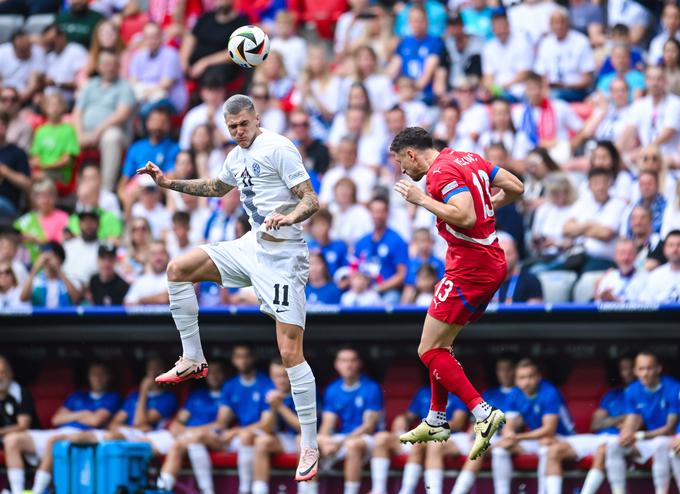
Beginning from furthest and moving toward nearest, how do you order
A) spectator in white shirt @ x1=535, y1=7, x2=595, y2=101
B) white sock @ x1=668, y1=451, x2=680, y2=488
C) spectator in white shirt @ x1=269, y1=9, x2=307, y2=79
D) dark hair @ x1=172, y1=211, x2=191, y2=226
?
spectator in white shirt @ x1=269, y1=9, x2=307, y2=79, spectator in white shirt @ x1=535, y1=7, x2=595, y2=101, dark hair @ x1=172, y1=211, x2=191, y2=226, white sock @ x1=668, y1=451, x2=680, y2=488

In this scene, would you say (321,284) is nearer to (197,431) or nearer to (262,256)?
(197,431)

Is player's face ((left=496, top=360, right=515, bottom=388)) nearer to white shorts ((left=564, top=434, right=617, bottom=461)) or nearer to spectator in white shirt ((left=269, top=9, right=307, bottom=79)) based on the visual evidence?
white shorts ((left=564, top=434, right=617, bottom=461))

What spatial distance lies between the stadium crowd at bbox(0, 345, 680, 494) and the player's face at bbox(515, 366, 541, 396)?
0.01m

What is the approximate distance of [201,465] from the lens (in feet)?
49.0

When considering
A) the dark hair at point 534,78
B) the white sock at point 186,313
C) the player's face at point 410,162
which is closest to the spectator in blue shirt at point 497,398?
the dark hair at point 534,78

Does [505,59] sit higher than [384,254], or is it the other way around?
[505,59]

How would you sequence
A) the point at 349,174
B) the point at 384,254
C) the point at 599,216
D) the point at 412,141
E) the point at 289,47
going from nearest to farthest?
the point at 412,141
the point at 599,216
the point at 384,254
the point at 349,174
the point at 289,47

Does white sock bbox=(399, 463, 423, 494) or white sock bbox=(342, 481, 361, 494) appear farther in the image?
white sock bbox=(342, 481, 361, 494)

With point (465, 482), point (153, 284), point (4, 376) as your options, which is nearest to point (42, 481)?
point (4, 376)

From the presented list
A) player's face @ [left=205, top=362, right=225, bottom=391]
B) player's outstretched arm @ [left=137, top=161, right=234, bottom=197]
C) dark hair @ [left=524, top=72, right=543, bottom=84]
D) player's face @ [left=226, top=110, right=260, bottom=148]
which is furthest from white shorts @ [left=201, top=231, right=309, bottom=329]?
dark hair @ [left=524, top=72, right=543, bottom=84]

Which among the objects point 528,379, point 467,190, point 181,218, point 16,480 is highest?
point 181,218

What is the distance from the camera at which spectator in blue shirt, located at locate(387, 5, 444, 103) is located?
1794cm

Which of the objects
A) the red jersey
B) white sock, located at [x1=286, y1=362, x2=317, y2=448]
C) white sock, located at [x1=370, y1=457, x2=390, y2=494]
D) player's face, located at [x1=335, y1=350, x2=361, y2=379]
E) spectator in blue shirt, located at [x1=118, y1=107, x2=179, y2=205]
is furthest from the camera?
spectator in blue shirt, located at [x1=118, y1=107, x2=179, y2=205]

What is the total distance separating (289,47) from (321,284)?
16.3 ft
